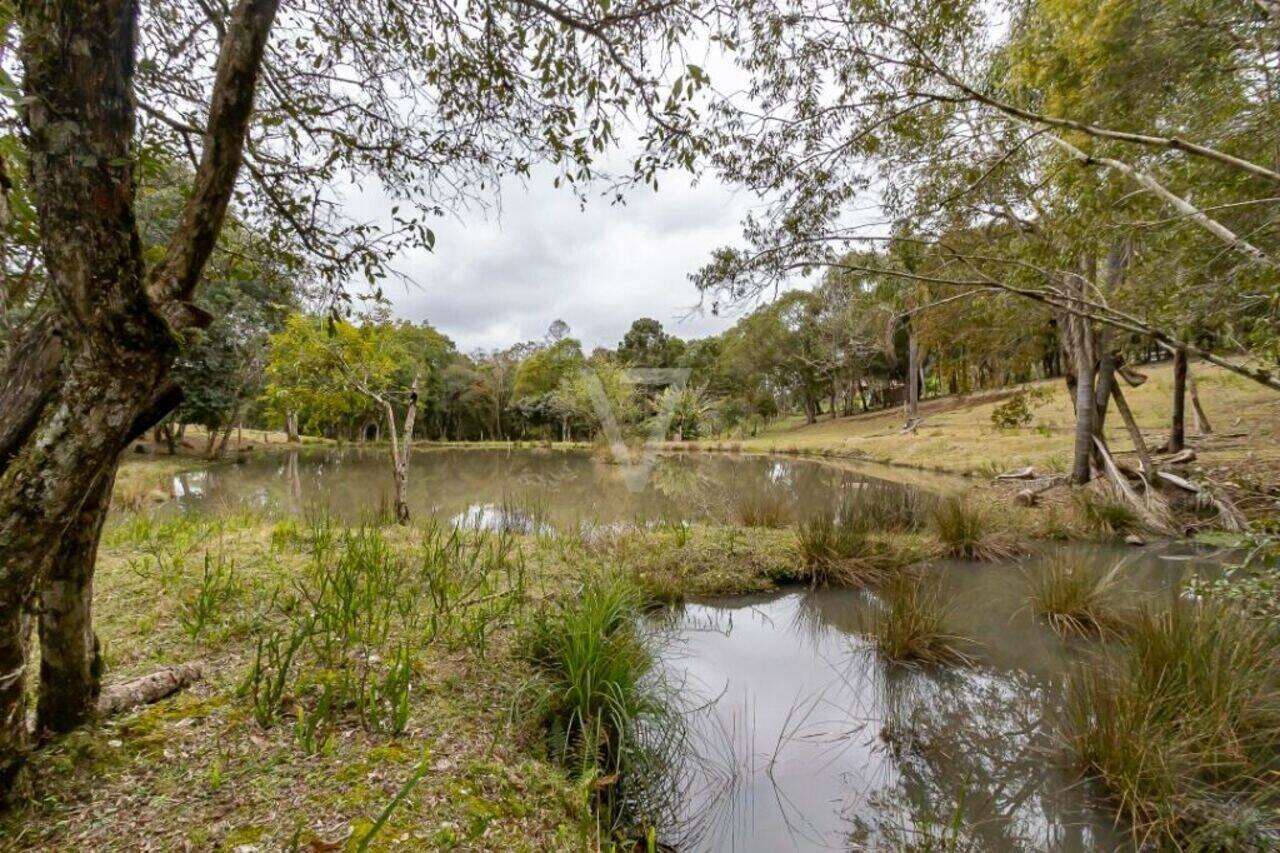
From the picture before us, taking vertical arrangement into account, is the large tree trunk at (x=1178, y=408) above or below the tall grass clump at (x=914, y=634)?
above

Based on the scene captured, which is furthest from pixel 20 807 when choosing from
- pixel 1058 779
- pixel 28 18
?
pixel 1058 779

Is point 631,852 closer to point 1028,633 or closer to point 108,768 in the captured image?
point 108,768

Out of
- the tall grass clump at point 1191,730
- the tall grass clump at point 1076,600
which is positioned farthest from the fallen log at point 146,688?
the tall grass clump at point 1076,600

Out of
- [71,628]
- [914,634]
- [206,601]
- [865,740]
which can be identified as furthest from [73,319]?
[914,634]

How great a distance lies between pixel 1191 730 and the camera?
2.34 m

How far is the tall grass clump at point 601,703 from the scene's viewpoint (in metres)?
2.41

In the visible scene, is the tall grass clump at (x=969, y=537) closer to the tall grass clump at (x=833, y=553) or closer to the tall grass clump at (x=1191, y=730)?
the tall grass clump at (x=833, y=553)

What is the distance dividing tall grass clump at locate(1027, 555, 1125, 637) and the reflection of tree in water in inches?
42.2

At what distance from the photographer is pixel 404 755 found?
2.00 meters

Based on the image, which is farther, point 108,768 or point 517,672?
point 517,672

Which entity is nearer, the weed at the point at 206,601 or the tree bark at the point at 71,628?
the tree bark at the point at 71,628

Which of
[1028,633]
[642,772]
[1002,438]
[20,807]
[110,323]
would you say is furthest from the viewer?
[1002,438]

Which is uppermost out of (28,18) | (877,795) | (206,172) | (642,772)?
(28,18)

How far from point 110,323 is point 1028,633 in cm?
567
